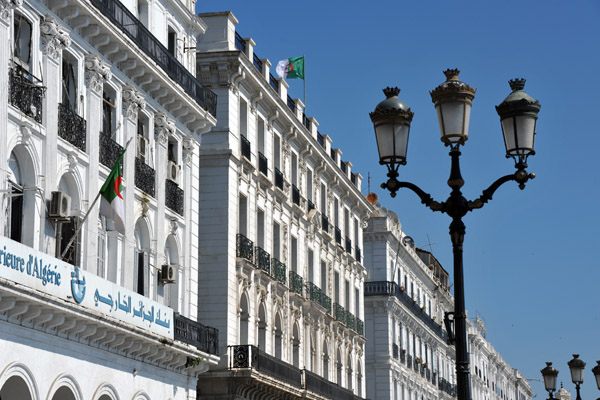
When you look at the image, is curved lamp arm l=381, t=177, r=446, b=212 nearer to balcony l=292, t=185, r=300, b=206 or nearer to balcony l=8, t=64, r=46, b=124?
balcony l=8, t=64, r=46, b=124

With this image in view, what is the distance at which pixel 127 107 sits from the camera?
2841cm

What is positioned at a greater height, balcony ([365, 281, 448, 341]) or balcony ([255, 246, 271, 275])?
balcony ([365, 281, 448, 341])

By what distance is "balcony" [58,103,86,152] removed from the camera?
2442 centimetres

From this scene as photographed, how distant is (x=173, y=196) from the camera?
31406 millimetres

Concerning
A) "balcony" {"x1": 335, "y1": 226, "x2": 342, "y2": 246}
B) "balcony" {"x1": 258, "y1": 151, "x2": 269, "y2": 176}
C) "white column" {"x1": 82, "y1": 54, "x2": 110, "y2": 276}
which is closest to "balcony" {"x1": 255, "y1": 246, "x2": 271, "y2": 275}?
"balcony" {"x1": 258, "y1": 151, "x2": 269, "y2": 176}

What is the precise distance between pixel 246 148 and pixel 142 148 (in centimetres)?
872

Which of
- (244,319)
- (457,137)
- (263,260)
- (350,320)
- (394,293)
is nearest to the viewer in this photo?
(457,137)

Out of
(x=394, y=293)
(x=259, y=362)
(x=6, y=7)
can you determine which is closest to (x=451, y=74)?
(x=6, y=7)

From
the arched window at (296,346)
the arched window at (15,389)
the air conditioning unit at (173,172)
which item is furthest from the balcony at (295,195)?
the arched window at (15,389)

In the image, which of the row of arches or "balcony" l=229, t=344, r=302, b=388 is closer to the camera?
the row of arches

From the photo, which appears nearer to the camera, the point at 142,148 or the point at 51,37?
the point at 51,37

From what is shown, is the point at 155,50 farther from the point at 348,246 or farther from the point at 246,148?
the point at 348,246

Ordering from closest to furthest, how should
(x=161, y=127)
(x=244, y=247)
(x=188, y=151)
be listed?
1. (x=161, y=127)
2. (x=188, y=151)
3. (x=244, y=247)

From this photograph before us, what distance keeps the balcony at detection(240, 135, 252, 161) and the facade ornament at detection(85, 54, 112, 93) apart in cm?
1143
